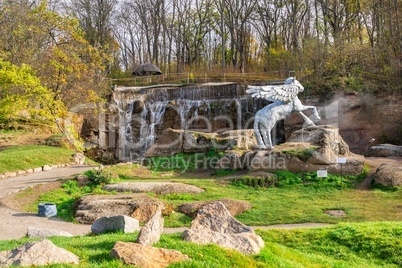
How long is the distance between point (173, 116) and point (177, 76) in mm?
11083

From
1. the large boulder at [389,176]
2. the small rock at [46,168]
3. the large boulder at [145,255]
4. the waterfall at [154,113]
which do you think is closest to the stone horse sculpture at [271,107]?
the large boulder at [389,176]

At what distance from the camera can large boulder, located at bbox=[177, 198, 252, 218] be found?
12.2 m

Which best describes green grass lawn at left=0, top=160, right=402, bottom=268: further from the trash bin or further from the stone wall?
the stone wall

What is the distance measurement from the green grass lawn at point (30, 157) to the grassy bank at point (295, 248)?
41.8ft

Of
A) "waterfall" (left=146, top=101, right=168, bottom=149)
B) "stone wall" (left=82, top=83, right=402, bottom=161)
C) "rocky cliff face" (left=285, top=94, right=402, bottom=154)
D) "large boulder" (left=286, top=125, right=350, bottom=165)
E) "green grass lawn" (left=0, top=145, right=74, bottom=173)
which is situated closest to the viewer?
"large boulder" (left=286, top=125, right=350, bottom=165)

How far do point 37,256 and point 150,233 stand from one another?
1674 millimetres

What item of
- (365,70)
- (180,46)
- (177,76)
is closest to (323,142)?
(365,70)

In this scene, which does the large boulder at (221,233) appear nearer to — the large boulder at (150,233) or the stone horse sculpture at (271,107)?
the large boulder at (150,233)

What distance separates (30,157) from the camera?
21.0m

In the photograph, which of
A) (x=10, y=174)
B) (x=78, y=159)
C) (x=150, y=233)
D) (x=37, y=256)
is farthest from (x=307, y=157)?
(x=78, y=159)

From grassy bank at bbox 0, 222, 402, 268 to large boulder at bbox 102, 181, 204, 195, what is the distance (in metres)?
5.06

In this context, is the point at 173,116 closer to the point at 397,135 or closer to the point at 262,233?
the point at 397,135

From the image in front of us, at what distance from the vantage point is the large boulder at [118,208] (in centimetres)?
1184

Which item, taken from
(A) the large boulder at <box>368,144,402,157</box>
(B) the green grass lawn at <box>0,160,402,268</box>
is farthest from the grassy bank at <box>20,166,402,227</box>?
(A) the large boulder at <box>368,144,402,157</box>
